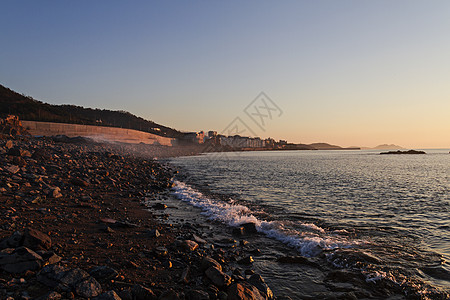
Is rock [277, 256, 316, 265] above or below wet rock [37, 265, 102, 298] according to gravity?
below

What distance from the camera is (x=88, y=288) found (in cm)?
412

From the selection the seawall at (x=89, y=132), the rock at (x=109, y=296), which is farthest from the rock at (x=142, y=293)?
the seawall at (x=89, y=132)

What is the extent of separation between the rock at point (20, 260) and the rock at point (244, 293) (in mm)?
3540

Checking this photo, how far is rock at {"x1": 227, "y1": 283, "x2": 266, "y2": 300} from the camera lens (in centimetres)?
455

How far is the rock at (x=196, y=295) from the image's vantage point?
4.52 meters

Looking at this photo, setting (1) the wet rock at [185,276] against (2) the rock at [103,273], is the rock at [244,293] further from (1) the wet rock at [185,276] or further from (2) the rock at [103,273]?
(2) the rock at [103,273]

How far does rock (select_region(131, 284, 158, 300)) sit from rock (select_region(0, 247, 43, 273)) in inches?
72.5

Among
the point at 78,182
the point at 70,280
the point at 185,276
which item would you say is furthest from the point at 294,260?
the point at 78,182

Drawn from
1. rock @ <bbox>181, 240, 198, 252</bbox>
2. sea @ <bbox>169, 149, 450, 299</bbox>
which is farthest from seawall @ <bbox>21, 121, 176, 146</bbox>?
rock @ <bbox>181, 240, 198, 252</bbox>

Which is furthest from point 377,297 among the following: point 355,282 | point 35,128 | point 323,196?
point 35,128

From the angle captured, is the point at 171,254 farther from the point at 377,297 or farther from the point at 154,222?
the point at 377,297

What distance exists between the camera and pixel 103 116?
178875 millimetres

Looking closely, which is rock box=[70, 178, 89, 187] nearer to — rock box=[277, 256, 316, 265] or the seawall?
rock box=[277, 256, 316, 265]

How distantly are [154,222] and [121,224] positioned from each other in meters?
1.56
